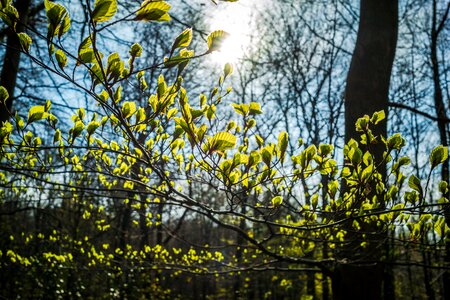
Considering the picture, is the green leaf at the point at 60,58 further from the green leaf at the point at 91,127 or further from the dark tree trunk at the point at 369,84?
the dark tree trunk at the point at 369,84

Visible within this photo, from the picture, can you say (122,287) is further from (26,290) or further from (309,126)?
(309,126)

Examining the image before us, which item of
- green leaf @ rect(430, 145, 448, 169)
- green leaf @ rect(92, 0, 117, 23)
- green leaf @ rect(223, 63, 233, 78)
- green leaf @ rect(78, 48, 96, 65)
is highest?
green leaf @ rect(223, 63, 233, 78)

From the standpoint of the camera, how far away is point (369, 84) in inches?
120

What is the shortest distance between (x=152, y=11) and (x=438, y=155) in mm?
1330

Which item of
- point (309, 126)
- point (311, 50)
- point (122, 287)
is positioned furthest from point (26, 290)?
point (311, 50)

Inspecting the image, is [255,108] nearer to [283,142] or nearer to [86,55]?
[283,142]

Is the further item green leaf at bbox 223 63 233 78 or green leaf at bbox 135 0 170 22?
green leaf at bbox 223 63 233 78

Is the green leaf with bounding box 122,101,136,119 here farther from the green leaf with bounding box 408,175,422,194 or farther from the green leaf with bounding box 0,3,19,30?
the green leaf with bounding box 408,175,422,194

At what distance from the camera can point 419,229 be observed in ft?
6.42

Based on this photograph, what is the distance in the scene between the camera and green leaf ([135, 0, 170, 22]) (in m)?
0.95

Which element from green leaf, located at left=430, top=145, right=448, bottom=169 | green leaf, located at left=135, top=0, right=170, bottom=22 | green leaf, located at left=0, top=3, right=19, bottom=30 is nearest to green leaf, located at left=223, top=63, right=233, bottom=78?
green leaf, located at left=135, top=0, right=170, bottom=22

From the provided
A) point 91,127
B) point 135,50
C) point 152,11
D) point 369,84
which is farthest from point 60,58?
point 369,84

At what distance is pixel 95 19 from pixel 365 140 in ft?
4.52

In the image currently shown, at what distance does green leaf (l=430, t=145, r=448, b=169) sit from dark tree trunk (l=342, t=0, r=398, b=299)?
139cm
